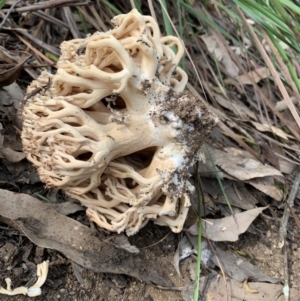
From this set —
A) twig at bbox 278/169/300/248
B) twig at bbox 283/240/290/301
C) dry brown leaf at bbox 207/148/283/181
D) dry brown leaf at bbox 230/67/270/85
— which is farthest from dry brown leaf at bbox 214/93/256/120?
twig at bbox 283/240/290/301

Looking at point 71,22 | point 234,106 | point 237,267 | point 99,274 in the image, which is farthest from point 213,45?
point 99,274

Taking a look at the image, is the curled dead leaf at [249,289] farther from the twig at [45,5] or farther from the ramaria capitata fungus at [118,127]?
the twig at [45,5]

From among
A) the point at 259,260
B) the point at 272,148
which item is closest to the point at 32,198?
the point at 259,260

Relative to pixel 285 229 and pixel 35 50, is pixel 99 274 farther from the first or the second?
pixel 35 50

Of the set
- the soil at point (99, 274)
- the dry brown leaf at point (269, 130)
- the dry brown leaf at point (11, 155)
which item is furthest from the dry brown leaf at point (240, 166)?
the dry brown leaf at point (11, 155)

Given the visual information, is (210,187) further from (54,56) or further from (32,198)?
(54,56)

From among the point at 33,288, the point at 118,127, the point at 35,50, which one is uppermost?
the point at 118,127

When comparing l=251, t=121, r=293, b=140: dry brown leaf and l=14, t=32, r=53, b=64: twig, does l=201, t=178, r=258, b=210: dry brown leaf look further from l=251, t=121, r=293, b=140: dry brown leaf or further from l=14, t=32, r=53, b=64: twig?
l=14, t=32, r=53, b=64: twig
